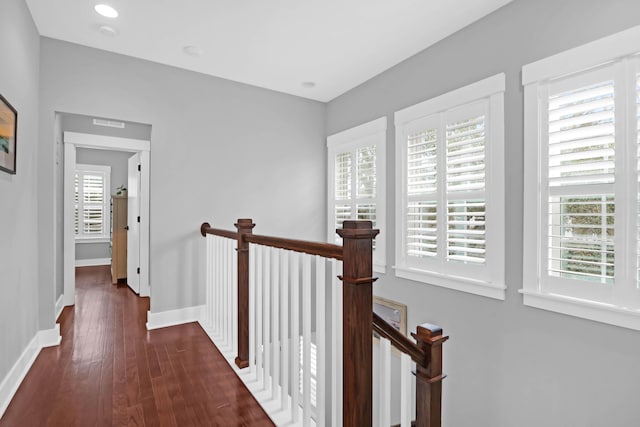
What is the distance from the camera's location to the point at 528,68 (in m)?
2.38

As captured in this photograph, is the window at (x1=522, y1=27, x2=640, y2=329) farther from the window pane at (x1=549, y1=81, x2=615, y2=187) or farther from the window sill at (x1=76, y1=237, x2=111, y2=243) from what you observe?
the window sill at (x1=76, y1=237, x2=111, y2=243)

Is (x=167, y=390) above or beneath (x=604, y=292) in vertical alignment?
beneath

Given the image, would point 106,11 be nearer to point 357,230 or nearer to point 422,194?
point 357,230

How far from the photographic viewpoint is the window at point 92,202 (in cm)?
681

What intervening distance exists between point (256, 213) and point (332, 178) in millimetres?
1164

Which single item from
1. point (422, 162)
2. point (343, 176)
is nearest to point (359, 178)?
point (343, 176)

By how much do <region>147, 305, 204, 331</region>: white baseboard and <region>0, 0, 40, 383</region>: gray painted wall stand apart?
82cm

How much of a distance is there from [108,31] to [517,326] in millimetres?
4006

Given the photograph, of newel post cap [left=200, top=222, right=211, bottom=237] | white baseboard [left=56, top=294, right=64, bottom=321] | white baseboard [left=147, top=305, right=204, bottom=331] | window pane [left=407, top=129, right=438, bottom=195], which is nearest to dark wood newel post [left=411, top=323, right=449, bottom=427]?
window pane [left=407, top=129, right=438, bottom=195]

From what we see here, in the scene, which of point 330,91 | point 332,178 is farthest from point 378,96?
point 332,178

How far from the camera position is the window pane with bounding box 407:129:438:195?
124 inches

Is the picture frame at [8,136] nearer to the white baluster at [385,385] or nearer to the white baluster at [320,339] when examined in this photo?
the white baluster at [320,339]

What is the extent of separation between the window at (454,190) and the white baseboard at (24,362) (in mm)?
3088

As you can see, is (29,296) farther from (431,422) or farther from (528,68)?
(528,68)
